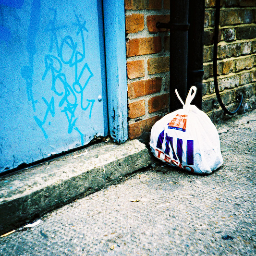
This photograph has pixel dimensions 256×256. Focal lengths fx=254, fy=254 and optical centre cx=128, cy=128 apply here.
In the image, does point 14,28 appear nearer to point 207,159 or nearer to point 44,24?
point 44,24

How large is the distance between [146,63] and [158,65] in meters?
0.11

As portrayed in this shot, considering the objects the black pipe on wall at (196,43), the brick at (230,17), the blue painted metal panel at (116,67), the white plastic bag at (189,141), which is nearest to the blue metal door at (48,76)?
the blue painted metal panel at (116,67)

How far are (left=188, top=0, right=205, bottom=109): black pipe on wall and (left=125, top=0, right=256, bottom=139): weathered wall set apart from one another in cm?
16

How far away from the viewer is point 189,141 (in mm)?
1410

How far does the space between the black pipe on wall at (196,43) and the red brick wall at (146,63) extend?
6.3 inches

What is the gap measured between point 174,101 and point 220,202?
0.72 m

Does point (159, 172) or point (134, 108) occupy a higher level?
point (134, 108)

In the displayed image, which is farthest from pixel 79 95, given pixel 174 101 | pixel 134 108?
pixel 174 101

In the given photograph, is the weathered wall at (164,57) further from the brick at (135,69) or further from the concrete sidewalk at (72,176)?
the concrete sidewalk at (72,176)

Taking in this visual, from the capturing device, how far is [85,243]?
103 cm

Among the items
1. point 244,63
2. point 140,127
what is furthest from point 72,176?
point 244,63

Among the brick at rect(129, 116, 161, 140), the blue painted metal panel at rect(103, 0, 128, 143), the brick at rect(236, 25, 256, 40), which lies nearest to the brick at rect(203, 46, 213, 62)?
the brick at rect(236, 25, 256, 40)

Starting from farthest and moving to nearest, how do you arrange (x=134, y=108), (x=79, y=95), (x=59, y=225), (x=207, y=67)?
(x=207, y=67) < (x=134, y=108) < (x=79, y=95) < (x=59, y=225)

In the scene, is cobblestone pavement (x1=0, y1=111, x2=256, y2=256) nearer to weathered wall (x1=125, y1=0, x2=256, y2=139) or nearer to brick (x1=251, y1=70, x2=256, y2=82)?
weathered wall (x1=125, y1=0, x2=256, y2=139)
